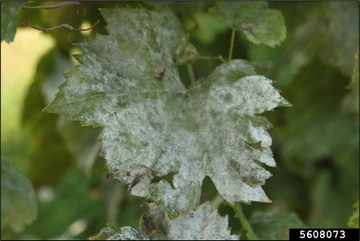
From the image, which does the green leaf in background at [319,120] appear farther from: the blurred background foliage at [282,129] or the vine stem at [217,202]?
the vine stem at [217,202]

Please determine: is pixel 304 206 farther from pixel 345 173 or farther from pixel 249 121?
pixel 249 121

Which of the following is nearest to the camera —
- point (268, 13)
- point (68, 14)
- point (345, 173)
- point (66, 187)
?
point (268, 13)

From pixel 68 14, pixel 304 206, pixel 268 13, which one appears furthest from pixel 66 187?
pixel 268 13

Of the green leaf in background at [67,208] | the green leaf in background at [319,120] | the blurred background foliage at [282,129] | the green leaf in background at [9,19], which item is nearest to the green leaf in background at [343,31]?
the blurred background foliage at [282,129]

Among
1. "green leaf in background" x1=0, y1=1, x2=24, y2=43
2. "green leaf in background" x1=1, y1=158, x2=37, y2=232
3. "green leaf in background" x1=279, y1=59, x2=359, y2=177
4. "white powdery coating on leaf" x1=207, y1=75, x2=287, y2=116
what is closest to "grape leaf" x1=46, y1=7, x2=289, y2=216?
"white powdery coating on leaf" x1=207, y1=75, x2=287, y2=116

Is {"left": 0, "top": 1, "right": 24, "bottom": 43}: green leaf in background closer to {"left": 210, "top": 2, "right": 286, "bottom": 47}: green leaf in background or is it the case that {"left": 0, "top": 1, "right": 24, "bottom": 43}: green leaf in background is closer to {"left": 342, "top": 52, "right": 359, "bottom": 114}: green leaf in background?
{"left": 210, "top": 2, "right": 286, "bottom": 47}: green leaf in background

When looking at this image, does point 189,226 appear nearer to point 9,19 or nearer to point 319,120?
point 9,19

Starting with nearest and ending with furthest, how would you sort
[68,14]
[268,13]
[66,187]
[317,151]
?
1. [268,13]
2. [68,14]
3. [317,151]
4. [66,187]
